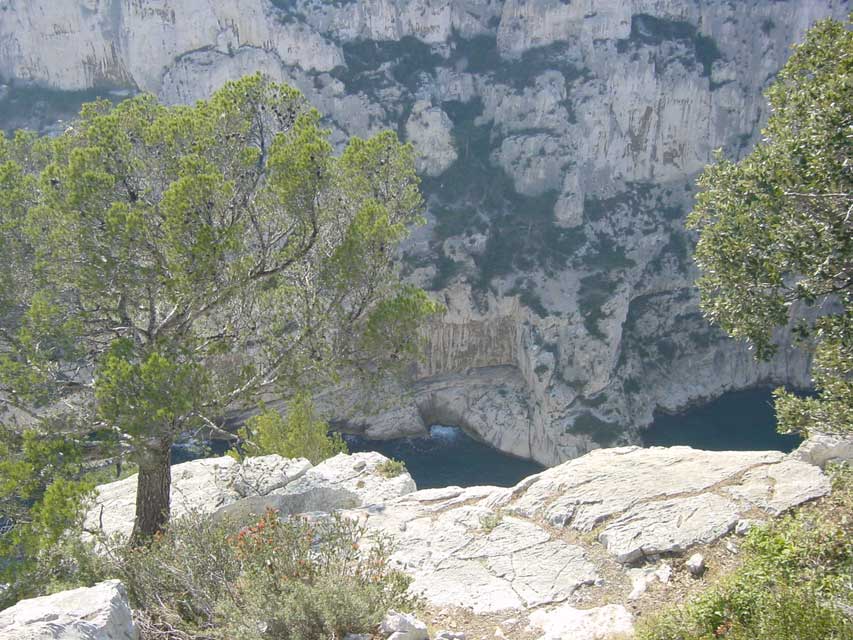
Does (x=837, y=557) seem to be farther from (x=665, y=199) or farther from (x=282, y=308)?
(x=665, y=199)

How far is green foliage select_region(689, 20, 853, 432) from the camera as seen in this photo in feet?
21.7

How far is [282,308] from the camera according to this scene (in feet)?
36.5

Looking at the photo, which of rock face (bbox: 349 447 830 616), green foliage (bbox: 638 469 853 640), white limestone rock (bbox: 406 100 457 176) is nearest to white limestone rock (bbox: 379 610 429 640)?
rock face (bbox: 349 447 830 616)

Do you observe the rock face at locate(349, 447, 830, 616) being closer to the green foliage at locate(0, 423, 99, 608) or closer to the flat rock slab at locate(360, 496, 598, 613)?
the flat rock slab at locate(360, 496, 598, 613)

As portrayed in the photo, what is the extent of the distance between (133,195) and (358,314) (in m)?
3.98

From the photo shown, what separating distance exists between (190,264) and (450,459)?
34.0m

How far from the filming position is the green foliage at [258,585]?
18.4 feet

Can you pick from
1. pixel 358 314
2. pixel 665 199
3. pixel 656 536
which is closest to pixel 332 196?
pixel 358 314

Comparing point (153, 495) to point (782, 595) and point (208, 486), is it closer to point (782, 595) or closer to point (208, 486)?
point (208, 486)

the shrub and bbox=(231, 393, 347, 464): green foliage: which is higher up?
bbox=(231, 393, 347, 464): green foliage

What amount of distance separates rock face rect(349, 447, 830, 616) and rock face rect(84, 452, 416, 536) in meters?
1.57

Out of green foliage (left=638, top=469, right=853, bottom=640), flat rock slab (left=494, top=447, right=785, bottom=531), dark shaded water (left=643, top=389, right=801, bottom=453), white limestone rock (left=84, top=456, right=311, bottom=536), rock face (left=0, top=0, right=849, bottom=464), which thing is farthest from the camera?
rock face (left=0, top=0, right=849, bottom=464)

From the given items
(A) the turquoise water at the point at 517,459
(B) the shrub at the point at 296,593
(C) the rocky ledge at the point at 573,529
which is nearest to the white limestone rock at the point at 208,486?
(C) the rocky ledge at the point at 573,529

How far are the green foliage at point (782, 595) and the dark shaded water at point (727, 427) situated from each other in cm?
3582
